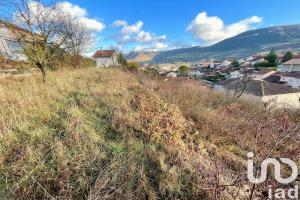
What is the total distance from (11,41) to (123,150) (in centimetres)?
2121

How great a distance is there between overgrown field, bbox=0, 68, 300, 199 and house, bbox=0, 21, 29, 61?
15.6ft

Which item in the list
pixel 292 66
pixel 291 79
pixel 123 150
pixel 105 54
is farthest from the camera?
pixel 105 54

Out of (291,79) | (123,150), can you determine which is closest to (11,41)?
(123,150)

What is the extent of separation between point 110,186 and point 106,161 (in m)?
0.51

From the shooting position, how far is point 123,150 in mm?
2984

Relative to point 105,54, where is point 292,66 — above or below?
below

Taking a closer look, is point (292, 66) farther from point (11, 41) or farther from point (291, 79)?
point (11, 41)

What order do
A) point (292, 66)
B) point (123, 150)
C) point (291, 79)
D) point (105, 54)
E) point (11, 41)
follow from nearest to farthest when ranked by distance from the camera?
point (123, 150)
point (11, 41)
point (291, 79)
point (292, 66)
point (105, 54)

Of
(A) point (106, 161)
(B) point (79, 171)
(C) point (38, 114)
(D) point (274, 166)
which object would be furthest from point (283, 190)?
(C) point (38, 114)

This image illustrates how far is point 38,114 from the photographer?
3.70 m

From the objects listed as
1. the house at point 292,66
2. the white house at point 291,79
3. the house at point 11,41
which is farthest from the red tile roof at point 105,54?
the house at point 292,66

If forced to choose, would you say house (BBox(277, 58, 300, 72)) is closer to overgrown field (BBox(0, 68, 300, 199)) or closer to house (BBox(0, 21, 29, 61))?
overgrown field (BBox(0, 68, 300, 199))

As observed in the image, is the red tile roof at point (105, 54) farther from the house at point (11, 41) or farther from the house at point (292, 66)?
the house at point (292, 66)

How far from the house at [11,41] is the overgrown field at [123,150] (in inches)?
187
